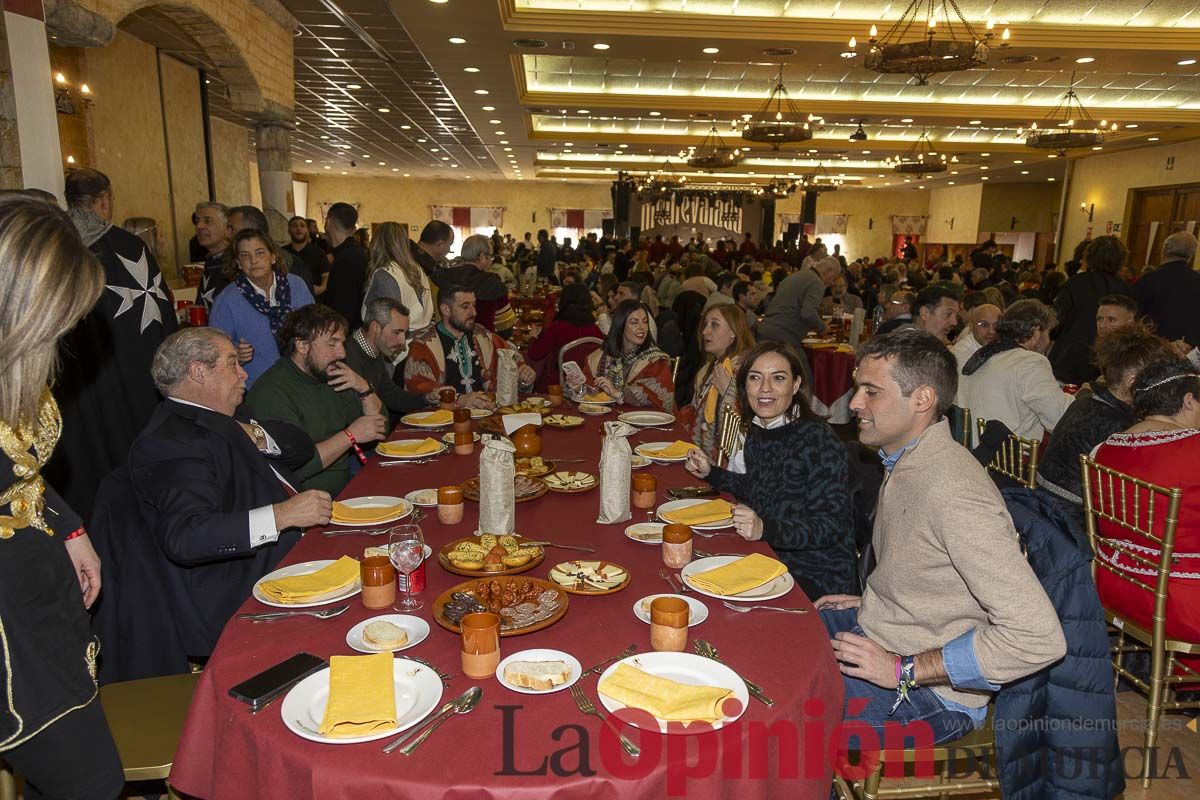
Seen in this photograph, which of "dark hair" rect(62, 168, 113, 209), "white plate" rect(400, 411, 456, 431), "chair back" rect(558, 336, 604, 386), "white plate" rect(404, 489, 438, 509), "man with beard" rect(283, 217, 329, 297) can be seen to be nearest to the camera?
"white plate" rect(404, 489, 438, 509)

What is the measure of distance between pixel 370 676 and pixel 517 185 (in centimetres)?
2679

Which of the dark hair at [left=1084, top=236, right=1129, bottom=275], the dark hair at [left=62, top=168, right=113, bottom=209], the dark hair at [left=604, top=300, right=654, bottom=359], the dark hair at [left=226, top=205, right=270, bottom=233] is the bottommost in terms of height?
the dark hair at [left=604, top=300, right=654, bottom=359]

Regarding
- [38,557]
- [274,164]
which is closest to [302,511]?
[38,557]

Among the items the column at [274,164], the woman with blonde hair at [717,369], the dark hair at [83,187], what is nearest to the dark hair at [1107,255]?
the woman with blonde hair at [717,369]

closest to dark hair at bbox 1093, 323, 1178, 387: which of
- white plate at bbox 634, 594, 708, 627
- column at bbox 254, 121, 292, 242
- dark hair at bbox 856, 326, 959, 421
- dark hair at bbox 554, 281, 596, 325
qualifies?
dark hair at bbox 856, 326, 959, 421

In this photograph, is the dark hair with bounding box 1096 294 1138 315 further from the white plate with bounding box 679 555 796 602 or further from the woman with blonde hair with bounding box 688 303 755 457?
the white plate with bounding box 679 555 796 602

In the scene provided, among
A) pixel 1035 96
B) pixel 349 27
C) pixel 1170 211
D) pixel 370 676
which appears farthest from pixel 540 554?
pixel 1170 211

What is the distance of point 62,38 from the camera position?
3.65 m

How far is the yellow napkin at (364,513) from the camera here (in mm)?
2197

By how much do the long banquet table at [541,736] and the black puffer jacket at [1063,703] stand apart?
1.39ft

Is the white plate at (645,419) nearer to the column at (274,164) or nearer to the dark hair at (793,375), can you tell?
the dark hair at (793,375)

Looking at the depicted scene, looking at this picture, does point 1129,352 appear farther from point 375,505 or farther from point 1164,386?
point 375,505

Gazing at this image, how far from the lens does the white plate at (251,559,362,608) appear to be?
171cm

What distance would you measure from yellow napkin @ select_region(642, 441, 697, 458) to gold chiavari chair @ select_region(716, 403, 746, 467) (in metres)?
0.32
